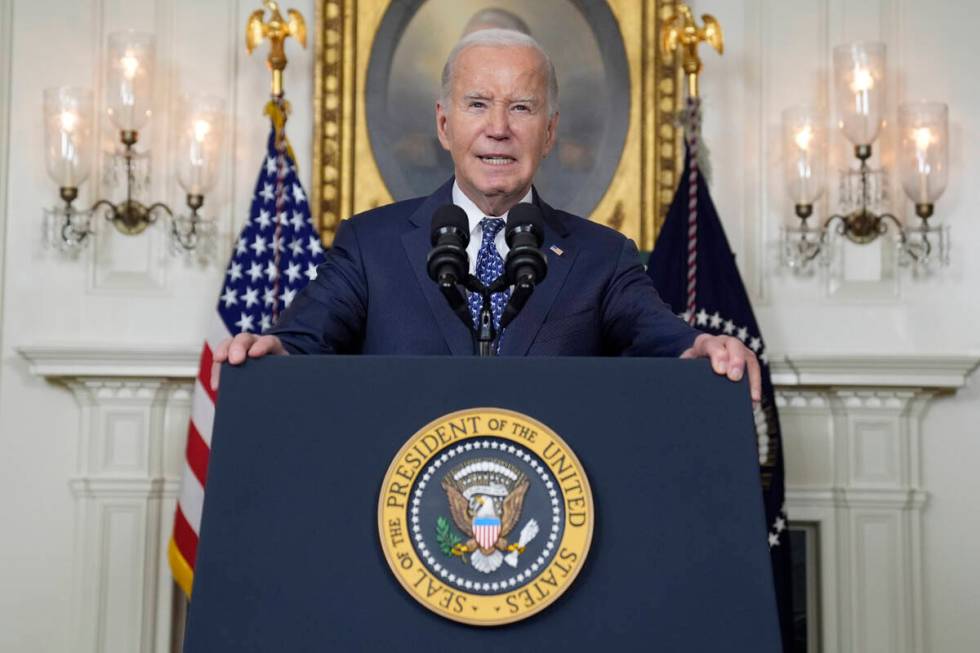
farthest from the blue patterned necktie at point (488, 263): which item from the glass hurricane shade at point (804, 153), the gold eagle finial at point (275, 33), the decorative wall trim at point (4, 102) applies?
the decorative wall trim at point (4, 102)

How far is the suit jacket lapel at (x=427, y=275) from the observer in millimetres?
2311

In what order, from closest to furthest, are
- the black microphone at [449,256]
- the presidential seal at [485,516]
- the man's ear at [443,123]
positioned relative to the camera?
the presidential seal at [485,516]
the black microphone at [449,256]
the man's ear at [443,123]

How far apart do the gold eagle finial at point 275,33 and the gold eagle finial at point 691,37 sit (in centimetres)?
146

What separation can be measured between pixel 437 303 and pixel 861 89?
312cm

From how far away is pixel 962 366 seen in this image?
16.2 feet

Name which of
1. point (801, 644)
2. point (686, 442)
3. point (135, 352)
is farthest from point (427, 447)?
point (801, 644)

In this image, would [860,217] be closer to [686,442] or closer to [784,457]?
[784,457]

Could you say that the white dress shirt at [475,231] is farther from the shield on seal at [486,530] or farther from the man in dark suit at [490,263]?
the shield on seal at [486,530]

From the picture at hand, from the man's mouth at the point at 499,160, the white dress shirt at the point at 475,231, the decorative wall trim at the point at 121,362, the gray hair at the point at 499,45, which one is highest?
the gray hair at the point at 499,45

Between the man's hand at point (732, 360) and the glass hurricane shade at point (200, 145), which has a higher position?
the glass hurricane shade at point (200, 145)

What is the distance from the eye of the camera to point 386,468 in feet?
5.60

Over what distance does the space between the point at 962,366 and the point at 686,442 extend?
140 inches

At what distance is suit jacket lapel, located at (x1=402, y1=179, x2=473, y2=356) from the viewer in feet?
7.58

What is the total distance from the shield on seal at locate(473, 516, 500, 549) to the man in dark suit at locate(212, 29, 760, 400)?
2.11 feet
